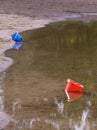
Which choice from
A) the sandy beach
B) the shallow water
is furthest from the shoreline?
the shallow water

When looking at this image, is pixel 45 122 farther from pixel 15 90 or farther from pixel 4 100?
pixel 15 90

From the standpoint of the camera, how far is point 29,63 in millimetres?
12664

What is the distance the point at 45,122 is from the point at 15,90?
208 cm

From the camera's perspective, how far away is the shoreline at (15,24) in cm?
1346

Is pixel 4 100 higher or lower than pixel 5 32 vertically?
higher

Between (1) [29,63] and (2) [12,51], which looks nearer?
(1) [29,63]

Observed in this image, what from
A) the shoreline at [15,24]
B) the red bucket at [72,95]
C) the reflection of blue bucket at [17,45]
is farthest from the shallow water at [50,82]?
the shoreline at [15,24]

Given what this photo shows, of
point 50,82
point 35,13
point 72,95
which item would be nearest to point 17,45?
point 50,82

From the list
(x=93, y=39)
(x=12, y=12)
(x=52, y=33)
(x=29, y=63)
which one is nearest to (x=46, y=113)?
(x=29, y=63)

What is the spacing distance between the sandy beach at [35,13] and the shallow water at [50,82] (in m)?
1.71

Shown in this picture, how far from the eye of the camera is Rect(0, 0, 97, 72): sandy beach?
19.7 meters

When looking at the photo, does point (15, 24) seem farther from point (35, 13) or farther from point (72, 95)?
point (72, 95)

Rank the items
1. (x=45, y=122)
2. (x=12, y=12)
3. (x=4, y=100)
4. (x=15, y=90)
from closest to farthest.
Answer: (x=45, y=122) → (x=4, y=100) → (x=15, y=90) → (x=12, y=12)

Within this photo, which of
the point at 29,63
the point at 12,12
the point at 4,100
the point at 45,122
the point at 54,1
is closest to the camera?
the point at 45,122
